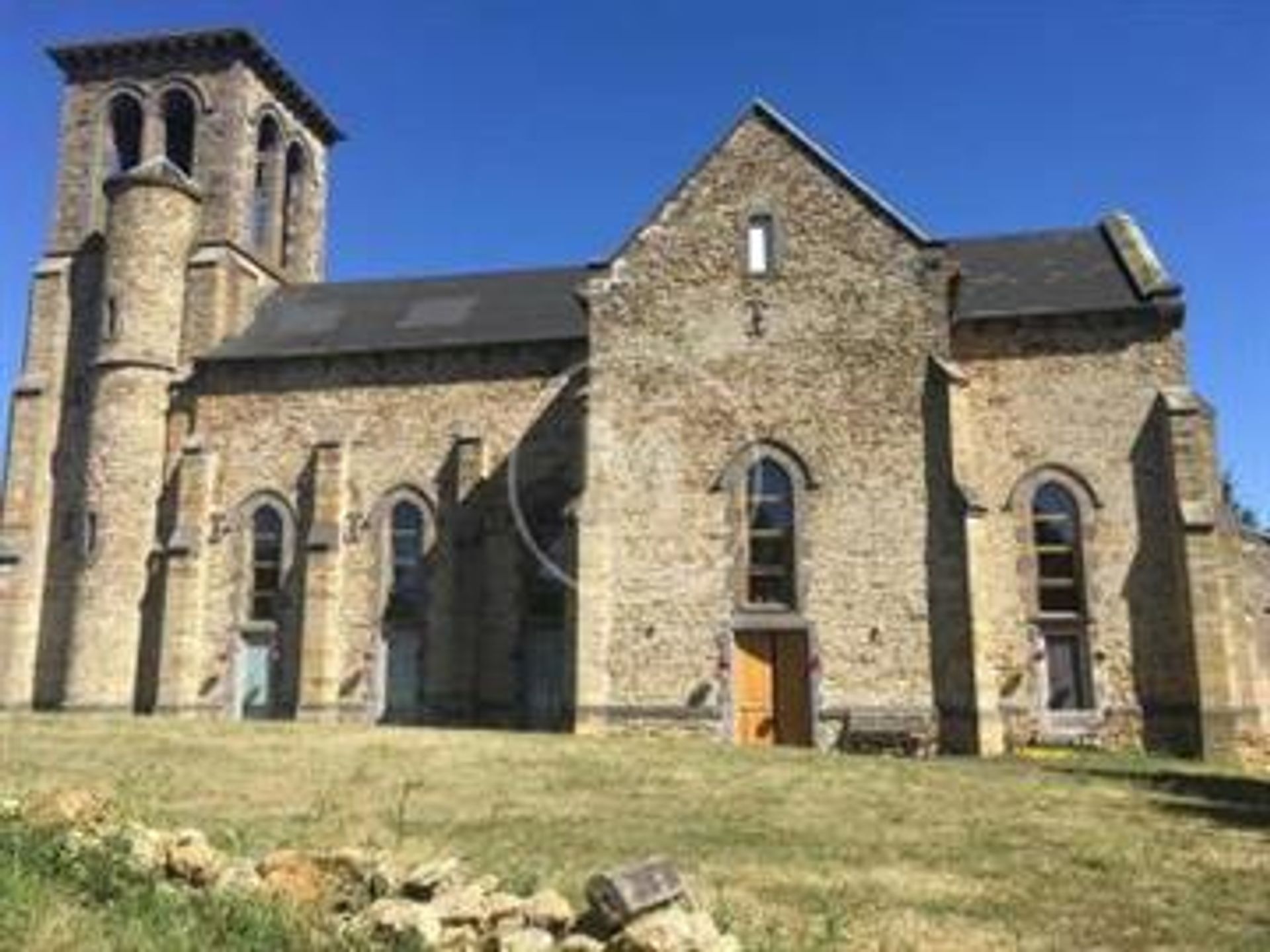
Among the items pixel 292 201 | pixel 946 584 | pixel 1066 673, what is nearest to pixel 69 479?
pixel 292 201

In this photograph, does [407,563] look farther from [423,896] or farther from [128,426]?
[423,896]

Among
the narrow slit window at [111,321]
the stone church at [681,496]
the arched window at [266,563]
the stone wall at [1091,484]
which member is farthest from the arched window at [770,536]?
the narrow slit window at [111,321]

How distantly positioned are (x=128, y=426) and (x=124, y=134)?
37.2ft

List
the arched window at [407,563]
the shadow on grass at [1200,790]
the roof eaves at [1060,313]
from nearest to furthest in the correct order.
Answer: the shadow on grass at [1200,790] → the roof eaves at [1060,313] → the arched window at [407,563]

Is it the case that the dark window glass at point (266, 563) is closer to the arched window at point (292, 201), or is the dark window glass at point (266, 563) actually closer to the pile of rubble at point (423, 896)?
the arched window at point (292, 201)

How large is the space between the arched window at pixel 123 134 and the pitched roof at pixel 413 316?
642 cm

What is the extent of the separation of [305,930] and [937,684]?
1776 cm

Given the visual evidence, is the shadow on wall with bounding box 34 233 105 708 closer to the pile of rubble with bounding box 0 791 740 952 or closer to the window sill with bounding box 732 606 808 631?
the window sill with bounding box 732 606 808 631

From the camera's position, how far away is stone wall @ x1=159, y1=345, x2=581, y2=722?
30.1 metres

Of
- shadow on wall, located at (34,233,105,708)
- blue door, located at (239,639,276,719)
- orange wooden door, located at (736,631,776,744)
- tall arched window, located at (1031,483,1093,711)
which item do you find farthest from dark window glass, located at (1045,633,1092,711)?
shadow on wall, located at (34,233,105,708)

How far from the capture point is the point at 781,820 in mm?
14766

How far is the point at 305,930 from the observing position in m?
8.39

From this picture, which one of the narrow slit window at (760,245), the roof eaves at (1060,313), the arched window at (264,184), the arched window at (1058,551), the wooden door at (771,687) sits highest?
the arched window at (264,184)

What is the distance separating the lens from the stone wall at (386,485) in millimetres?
30125
